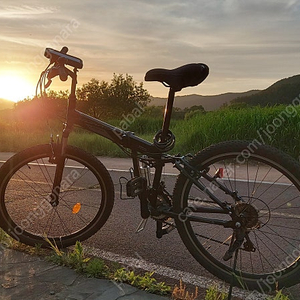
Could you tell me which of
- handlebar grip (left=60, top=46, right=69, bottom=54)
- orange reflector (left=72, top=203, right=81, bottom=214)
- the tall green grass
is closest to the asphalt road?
orange reflector (left=72, top=203, right=81, bottom=214)

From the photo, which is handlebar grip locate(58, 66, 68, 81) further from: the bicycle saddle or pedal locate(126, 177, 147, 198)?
pedal locate(126, 177, 147, 198)

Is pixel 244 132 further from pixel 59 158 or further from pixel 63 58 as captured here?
pixel 63 58

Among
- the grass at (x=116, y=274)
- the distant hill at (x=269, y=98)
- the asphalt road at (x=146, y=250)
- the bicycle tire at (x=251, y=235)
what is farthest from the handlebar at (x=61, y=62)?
the distant hill at (x=269, y=98)

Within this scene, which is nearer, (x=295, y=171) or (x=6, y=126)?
(x=295, y=171)

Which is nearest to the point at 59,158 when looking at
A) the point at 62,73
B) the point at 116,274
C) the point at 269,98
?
the point at 62,73

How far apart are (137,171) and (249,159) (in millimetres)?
1010

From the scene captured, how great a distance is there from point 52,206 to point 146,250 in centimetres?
101

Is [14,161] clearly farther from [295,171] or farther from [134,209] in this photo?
[295,171]

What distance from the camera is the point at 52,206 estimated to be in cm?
404

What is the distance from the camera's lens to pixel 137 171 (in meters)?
3.60

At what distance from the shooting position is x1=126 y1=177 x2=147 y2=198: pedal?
3506mm

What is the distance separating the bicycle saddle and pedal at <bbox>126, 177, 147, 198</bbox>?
831 millimetres

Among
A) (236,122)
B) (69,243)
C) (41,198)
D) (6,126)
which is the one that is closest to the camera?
(69,243)

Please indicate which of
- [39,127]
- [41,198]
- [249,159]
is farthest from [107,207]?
[39,127]
